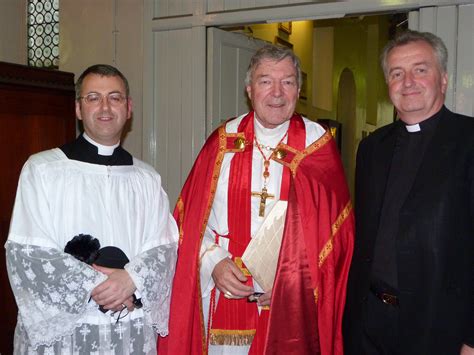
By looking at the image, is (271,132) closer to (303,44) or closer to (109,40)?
(109,40)

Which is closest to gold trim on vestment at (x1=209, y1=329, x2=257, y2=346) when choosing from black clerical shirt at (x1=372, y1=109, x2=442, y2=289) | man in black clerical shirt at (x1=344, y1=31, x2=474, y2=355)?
man in black clerical shirt at (x1=344, y1=31, x2=474, y2=355)

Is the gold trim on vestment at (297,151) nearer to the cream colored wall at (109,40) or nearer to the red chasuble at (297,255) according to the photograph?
the red chasuble at (297,255)

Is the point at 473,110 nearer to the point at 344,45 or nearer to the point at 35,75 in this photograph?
the point at 35,75

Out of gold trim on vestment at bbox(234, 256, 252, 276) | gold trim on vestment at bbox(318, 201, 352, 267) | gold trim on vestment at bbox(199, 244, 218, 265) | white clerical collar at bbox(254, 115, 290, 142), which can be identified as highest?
white clerical collar at bbox(254, 115, 290, 142)

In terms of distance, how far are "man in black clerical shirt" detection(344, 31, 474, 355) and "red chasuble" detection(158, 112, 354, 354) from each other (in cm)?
11

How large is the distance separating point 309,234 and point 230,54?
2547 millimetres

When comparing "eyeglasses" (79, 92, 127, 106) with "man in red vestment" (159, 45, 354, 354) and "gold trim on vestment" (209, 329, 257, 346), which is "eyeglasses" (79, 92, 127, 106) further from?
"gold trim on vestment" (209, 329, 257, 346)

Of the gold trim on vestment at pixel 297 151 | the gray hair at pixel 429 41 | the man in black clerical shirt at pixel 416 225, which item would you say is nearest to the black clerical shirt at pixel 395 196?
the man in black clerical shirt at pixel 416 225

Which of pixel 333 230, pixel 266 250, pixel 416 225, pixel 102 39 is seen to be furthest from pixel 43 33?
pixel 416 225

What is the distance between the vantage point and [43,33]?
18.1 feet

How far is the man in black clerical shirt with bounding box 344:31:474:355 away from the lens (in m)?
2.21

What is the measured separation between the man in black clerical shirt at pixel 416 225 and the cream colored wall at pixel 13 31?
413 centimetres

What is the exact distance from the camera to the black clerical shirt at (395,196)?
2395 mm

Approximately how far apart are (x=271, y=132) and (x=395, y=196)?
744 millimetres
